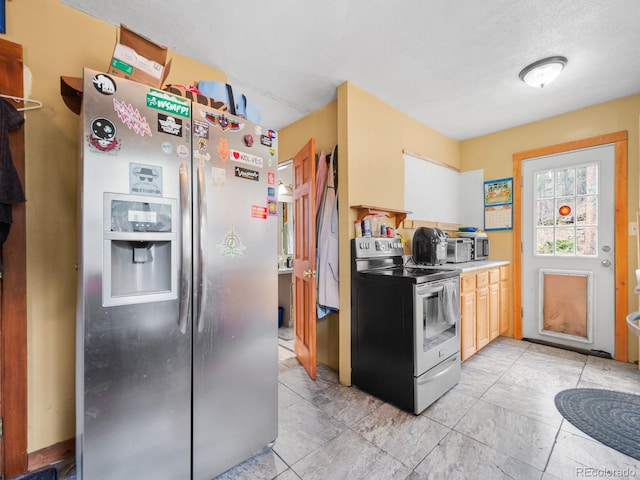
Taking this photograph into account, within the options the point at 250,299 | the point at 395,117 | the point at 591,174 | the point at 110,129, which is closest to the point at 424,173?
the point at 395,117

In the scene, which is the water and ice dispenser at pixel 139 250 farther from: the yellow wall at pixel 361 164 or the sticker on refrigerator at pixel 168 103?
the yellow wall at pixel 361 164

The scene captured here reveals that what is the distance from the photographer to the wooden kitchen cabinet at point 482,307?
261 centimetres

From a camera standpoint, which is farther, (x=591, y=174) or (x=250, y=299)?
(x=591, y=174)

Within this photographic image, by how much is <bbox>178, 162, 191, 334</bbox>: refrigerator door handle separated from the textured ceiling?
1.14 m

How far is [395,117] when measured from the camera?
9.68 feet

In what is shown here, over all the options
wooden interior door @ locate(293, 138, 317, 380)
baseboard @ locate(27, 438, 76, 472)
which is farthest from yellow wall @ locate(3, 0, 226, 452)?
wooden interior door @ locate(293, 138, 317, 380)

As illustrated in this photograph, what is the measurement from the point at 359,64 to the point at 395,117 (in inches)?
34.7

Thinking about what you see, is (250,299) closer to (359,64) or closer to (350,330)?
(350,330)

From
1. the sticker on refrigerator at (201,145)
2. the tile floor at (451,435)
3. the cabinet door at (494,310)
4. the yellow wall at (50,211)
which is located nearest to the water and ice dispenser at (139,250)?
the sticker on refrigerator at (201,145)

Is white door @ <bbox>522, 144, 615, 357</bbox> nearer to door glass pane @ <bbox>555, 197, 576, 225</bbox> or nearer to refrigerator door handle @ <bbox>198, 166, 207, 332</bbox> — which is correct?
door glass pane @ <bbox>555, 197, 576, 225</bbox>

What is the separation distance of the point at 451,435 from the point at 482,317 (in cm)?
147

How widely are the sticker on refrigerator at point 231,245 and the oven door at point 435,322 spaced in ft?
3.96

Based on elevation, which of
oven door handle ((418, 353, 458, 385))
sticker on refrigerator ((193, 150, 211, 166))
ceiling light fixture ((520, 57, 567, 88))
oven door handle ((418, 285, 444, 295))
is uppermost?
ceiling light fixture ((520, 57, 567, 88))

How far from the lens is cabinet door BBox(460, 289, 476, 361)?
257cm
